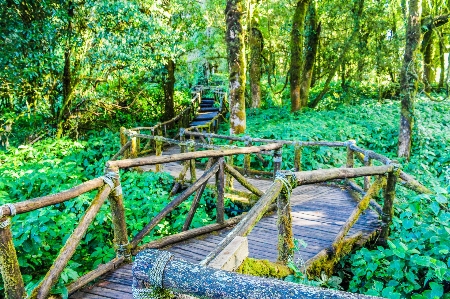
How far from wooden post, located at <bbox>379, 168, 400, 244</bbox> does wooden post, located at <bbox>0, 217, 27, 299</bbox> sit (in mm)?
4728

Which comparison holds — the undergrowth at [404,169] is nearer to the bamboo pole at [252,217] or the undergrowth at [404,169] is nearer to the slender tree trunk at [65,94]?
the bamboo pole at [252,217]

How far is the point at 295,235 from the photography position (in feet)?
17.8

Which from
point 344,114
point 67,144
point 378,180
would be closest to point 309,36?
point 344,114

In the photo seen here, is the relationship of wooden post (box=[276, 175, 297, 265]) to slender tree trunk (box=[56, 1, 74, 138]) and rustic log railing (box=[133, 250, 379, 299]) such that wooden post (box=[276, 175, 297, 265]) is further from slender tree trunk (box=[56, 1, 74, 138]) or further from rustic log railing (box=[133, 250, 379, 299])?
slender tree trunk (box=[56, 1, 74, 138])

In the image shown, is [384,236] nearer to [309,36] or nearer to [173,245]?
[173,245]

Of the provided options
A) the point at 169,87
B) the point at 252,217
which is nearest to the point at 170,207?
the point at 252,217

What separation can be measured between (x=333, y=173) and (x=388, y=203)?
1.71 m

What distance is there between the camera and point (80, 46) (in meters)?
11.7

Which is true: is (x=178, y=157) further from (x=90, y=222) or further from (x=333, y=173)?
(x=333, y=173)

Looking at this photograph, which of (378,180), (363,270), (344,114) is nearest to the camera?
(363,270)

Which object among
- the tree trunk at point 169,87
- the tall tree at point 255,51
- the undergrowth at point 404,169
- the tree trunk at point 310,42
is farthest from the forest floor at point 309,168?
the tree trunk at point 169,87

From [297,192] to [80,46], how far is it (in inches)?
358

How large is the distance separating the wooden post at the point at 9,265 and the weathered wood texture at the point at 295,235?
822 mm

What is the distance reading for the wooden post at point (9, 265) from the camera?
9.23 ft
